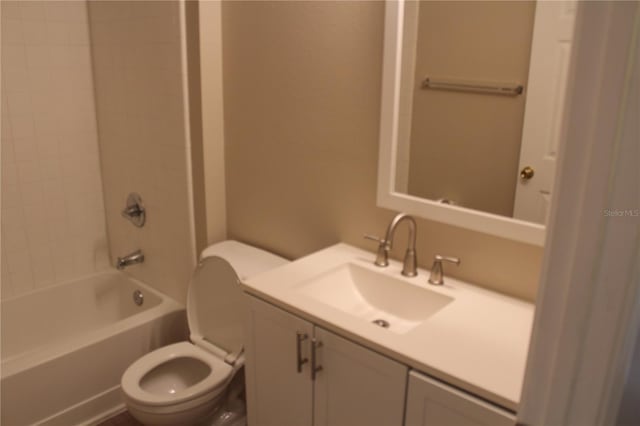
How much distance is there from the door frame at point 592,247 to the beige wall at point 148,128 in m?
1.93

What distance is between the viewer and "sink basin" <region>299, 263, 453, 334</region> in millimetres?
1601

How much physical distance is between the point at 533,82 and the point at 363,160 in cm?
61

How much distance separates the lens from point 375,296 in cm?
172

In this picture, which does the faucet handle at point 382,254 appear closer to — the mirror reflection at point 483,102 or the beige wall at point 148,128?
the mirror reflection at point 483,102

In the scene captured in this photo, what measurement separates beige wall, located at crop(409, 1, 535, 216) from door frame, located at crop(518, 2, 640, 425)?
40.7 inches

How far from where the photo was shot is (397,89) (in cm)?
164

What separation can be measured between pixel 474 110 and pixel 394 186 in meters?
0.36

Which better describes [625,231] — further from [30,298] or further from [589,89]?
[30,298]

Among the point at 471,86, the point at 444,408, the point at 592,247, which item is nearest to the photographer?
the point at 592,247

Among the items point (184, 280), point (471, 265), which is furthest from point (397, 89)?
point (184, 280)

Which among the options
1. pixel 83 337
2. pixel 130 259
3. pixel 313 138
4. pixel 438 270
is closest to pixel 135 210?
pixel 130 259

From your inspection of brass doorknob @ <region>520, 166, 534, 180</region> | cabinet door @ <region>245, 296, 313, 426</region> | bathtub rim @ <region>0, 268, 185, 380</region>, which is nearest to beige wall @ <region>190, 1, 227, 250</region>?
bathtub rim @ <region>0, 268, 185, 380</region>

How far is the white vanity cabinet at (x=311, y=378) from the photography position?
1.29 metres

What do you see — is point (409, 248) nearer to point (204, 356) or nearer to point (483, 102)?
point (483, 102)
